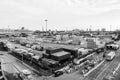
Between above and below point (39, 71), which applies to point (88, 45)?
above

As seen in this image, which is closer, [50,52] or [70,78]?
[70,78]

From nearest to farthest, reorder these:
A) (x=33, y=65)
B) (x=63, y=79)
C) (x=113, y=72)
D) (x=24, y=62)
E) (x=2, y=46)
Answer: (x=63, y=79), (x=113, y=72), (x=33, y=65), (x=24, y=62), (x=2, y=46)

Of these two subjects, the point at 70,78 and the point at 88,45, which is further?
the point at 88,45

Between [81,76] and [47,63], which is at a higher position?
[47,63]

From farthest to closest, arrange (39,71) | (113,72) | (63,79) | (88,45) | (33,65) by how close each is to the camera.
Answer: (88,45) → (33,65) → (39,71) → (113,72) → (63,79)

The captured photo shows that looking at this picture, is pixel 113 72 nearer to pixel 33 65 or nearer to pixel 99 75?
pixel 99 75

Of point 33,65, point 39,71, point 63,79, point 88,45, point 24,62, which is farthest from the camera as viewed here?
point 88,45

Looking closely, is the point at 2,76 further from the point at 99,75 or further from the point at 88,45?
the point at 88,45

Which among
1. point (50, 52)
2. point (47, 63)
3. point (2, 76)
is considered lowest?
point (2, 76)

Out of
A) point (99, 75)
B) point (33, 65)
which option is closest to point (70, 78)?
point (99, 75)

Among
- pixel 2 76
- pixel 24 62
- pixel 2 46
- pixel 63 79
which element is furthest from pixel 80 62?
pixel 2 46
